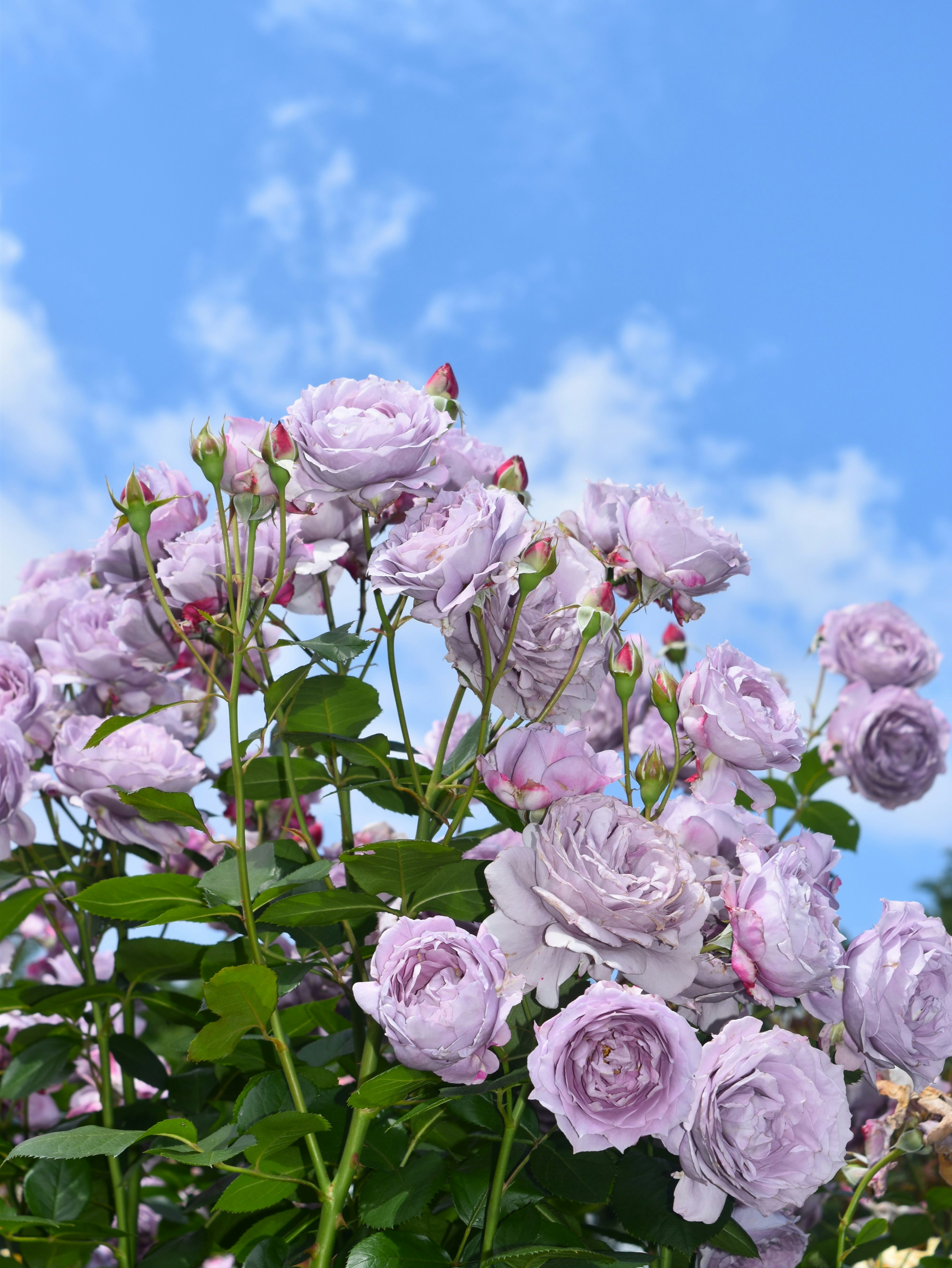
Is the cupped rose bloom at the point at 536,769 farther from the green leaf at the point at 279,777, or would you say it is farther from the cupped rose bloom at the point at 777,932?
the green leaf at the point at 279,777

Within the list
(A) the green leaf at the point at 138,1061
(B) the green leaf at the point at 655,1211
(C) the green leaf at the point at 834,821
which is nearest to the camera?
(B) the green leaf at the point at 655,1211

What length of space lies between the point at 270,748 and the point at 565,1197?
29.9 inches

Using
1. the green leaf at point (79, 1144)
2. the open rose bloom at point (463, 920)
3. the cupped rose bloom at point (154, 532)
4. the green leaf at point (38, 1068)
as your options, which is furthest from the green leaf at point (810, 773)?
the green leaf at point (79, 1144)

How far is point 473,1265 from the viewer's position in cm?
133

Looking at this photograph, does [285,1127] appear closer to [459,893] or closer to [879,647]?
[459,893]

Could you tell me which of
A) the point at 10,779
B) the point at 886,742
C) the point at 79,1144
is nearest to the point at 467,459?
the point at 10,779

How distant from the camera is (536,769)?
1296 millimetres

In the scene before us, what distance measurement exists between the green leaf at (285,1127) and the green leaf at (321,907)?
214 millimetres

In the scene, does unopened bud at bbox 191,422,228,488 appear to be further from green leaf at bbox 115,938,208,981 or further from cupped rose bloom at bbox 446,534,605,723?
green leaf at bbox 115,938,208,981

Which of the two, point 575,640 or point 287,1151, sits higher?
point 575,640

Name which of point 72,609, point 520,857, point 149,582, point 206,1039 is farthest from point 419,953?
point 72,609

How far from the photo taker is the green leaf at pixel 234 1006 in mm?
1237

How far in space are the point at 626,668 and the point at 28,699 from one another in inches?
44.3

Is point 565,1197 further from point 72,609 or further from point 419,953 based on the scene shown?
point 72,609
